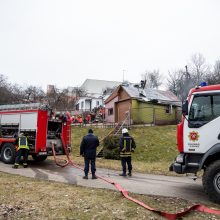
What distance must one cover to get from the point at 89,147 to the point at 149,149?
8.52 metres

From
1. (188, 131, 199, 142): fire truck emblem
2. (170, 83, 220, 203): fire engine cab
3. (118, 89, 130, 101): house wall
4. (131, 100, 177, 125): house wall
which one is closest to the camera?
(170, 83, 220, 203): fire engine cab

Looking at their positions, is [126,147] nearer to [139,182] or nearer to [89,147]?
[89,147]

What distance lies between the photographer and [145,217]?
5.65 metres

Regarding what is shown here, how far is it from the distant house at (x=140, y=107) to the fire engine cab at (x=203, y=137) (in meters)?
17.2

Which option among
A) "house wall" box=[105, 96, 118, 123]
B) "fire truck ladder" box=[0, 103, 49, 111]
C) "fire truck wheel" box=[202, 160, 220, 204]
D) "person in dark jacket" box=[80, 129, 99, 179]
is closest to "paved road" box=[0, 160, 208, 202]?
"fire truck wheel" box=[202, 160, 220, 204]

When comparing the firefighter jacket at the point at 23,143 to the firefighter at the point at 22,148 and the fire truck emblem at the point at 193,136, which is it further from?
the fire truck emblem at the point at 193,136

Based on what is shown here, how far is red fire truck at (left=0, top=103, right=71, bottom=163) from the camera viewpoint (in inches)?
508

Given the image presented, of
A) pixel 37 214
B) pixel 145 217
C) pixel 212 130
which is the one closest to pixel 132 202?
pixel 145 217

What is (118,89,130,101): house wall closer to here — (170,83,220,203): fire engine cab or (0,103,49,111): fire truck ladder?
(0,103,49,111): fire truck ladder

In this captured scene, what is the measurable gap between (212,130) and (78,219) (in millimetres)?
3947

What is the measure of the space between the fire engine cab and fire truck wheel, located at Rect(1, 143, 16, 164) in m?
8.15

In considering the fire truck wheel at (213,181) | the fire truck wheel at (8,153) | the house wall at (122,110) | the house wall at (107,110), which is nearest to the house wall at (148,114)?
the house wall at (122,110)

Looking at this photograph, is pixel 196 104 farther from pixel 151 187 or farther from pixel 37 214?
pixel 37 214

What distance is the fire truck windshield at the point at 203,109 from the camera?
7285 mm
